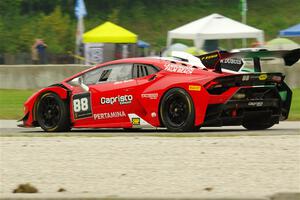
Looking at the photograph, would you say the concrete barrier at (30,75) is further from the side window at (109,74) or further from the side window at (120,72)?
the side window at (120,72)

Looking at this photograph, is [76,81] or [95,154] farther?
[76,81]

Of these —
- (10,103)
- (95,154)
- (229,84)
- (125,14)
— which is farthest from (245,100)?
(125,14)

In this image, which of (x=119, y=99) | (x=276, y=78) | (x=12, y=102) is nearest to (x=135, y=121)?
(x=119, y=99)

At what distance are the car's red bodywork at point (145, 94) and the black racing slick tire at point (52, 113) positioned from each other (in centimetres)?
8

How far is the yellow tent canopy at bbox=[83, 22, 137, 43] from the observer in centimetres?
3550

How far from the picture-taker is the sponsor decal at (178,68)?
13.6 metres

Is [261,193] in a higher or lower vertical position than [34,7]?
lower

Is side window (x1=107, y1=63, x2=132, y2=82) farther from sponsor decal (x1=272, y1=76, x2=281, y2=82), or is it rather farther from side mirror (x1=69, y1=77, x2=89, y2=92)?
sponsor decal (x1=272, y1=76, x2=281, y2=82)

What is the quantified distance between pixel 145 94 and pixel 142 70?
Result: 498mm

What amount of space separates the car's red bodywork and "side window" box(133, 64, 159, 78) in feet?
0.21

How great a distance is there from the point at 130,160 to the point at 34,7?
54.7 metres

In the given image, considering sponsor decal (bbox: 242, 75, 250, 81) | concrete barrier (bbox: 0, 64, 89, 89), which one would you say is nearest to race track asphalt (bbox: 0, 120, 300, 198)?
sponsor decal (bbox: 242, 75, 250, 81)

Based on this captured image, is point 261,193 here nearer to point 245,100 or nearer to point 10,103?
point 245,100

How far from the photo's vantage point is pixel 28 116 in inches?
579
